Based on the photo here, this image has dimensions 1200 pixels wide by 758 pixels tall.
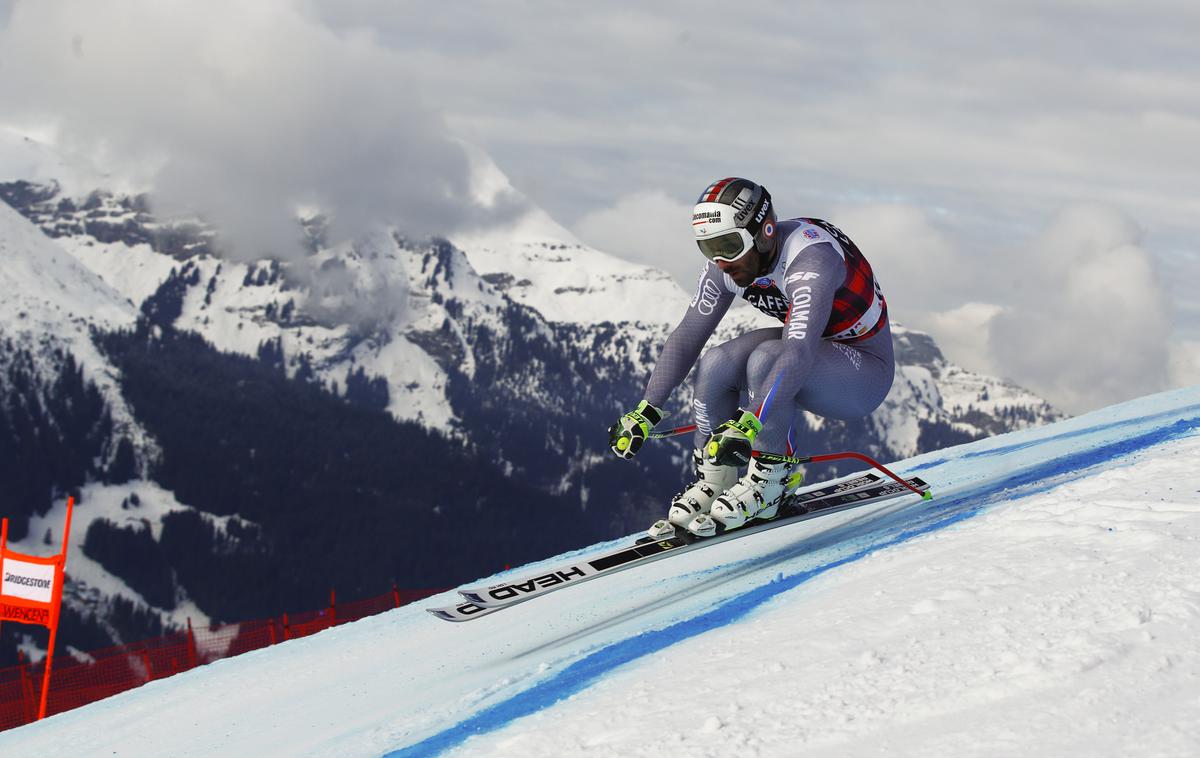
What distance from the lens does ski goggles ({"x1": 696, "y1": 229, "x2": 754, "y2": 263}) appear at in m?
7.30

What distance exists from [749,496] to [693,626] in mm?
1543

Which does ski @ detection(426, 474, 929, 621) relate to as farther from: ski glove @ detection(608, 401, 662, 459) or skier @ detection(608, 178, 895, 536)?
ski glove @ detection(608, 401, 662, 459)

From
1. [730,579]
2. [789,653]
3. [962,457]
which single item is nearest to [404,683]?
[730,579]

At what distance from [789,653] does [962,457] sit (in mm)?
7543

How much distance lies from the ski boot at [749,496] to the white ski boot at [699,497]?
0.60 feet

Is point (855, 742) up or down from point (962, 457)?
down

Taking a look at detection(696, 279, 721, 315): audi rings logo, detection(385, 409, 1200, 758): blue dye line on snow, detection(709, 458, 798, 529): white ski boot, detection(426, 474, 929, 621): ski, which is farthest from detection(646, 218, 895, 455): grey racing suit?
detection(385, 409, 1200, 758): blue dye line on snow

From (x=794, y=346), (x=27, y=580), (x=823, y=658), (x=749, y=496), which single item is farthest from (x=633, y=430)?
(x=27, y=580)

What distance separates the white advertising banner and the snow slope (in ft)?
13.5

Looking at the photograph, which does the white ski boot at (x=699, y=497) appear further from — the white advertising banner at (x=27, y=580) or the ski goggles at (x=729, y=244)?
the white advertising banner at (x=27, y=580)

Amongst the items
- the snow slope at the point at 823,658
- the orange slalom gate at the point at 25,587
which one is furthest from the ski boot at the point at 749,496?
the orange slalom gate at the point at 25,587

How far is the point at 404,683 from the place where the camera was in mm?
6855

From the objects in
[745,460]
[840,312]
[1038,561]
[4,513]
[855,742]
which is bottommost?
[855,742]

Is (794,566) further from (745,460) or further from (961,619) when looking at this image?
(961,619)
